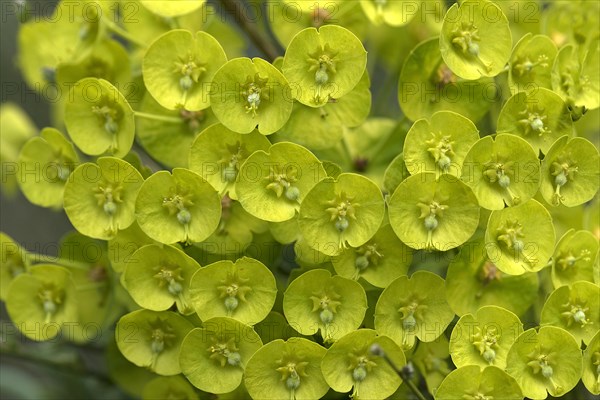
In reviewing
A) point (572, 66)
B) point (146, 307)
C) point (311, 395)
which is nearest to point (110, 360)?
point (146, 307)

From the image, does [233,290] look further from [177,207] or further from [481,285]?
[481,285]

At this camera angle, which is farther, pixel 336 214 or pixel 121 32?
pixel 121 32

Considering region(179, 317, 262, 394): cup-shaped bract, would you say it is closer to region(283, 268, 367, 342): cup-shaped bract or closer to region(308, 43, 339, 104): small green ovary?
region(283, 268, 367, 342): cup-shaped bract

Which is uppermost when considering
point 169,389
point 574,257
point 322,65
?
point 322,65

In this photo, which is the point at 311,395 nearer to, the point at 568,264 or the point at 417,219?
the point at 417,219

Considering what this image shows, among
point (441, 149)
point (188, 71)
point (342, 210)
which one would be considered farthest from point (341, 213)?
point (188, 71)

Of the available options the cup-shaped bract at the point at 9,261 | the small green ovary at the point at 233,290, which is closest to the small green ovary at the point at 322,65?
the small green ovary at the point at 233,290

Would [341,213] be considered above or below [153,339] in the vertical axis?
above
